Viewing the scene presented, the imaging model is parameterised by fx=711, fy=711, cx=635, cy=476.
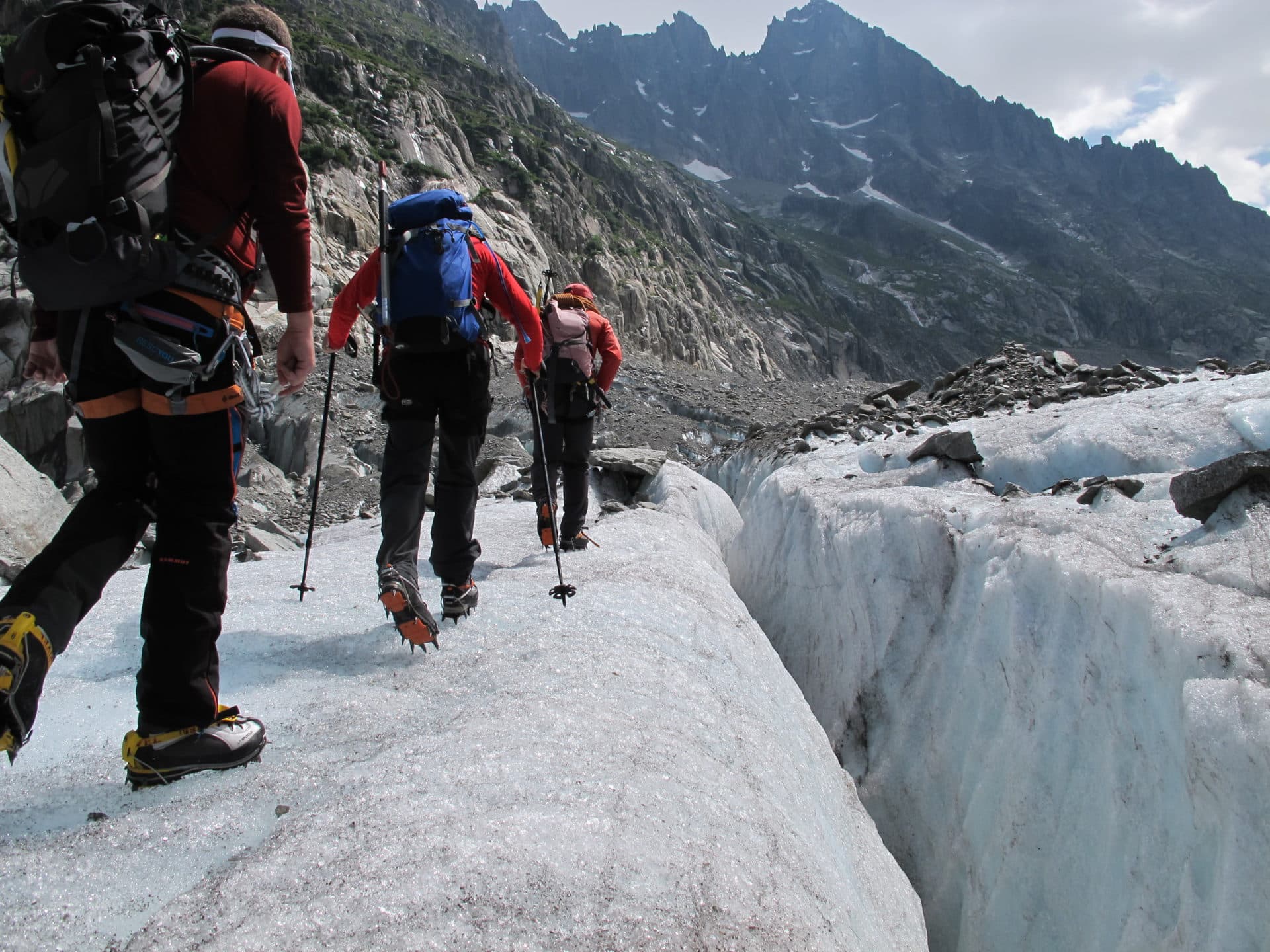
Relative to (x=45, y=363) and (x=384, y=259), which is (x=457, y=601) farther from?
(x=45, y=363)

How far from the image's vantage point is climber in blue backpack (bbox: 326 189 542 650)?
334 cm

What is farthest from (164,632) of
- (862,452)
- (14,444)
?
(14,444)

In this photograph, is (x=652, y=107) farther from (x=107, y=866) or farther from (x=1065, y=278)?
(x=107, y=866)

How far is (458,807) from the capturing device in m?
1.91

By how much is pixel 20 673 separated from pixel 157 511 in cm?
52

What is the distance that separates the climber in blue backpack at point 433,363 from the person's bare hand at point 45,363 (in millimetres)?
1279

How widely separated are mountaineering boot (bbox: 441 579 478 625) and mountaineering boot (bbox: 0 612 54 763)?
5.95 ft

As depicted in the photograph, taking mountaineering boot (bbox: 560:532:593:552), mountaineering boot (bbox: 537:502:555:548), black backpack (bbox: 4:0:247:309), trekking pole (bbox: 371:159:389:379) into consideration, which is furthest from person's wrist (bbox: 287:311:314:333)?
mountaineering boot (bbox: 560:532:593:552)

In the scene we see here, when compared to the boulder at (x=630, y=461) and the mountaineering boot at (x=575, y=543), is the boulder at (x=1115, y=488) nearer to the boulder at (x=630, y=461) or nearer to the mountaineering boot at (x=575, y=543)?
the mountaineering boot at (x=575, y=543)

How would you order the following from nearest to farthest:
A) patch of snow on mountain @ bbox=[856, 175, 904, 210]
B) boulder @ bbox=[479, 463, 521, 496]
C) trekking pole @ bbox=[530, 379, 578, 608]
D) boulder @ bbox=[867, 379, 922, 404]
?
trekking pole @ bbox=[530, 379, 578, 608], boulder @ bbox=[479, 463, 521, 496], boulder @ bbox=[867, 379, 922, 404], patch of snow on mountain @ bbox=[856, 175, 904, 210]

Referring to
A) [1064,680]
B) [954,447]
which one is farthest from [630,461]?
[1064,680]

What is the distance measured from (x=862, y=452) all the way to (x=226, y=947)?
674 centimetres

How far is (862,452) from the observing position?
23.9 ft

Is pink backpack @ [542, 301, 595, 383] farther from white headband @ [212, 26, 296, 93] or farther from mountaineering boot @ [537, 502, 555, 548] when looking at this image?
white headband @ [212, 26, 296, 93]
